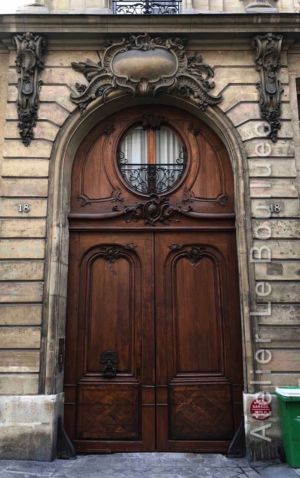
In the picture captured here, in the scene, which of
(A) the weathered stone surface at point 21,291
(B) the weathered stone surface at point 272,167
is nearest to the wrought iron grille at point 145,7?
(B) the weathered stone surface at point 272,167

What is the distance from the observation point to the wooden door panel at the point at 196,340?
18.9ft

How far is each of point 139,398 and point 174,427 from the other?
60 cm

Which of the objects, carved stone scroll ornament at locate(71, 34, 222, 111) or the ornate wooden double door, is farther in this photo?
carved stone scroll ornament at locate(71, 34, 222, 111)

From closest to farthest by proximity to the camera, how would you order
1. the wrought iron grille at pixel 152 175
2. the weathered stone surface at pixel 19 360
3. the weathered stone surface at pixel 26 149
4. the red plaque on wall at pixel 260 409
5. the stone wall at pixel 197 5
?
the red plaque on wall at pixel 260 409 < the weathered stone surface at pixel 19 360 < the weathered stone surface at pixel 26 149 < the wrought iron grille at pixel 152 175 < the stone wall at pixel 197 5

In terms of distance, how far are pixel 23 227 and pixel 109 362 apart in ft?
7.27

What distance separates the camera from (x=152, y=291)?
6.11 metres

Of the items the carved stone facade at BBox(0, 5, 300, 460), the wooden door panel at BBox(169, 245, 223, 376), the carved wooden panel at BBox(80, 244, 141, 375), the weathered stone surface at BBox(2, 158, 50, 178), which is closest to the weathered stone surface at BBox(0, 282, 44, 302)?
the carved stone facade at BBox(0, 5, 300, 460)

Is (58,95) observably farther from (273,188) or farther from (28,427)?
(28,427)

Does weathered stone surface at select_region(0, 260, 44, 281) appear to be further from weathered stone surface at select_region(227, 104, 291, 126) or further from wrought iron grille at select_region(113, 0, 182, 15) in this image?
wrought iron grille at select_region(113, 0, 182, 15)

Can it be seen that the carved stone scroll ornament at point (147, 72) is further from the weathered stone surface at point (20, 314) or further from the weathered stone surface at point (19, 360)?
the weathered stone surface at point (19, 360)

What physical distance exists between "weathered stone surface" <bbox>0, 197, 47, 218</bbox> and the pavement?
3.14 meters

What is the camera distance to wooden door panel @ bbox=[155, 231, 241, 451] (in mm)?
5773

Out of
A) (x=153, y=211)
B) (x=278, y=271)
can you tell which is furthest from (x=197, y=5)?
(x=278, y=271)

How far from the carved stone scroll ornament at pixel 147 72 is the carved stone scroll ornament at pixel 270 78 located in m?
0.69
